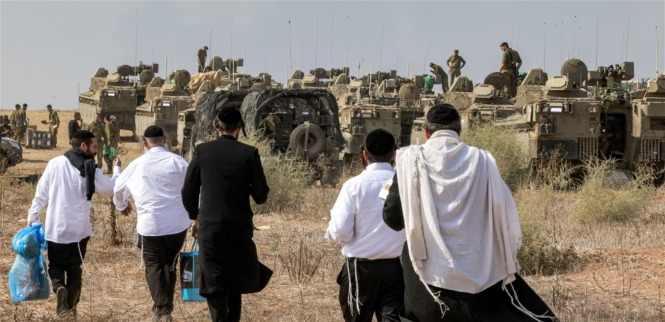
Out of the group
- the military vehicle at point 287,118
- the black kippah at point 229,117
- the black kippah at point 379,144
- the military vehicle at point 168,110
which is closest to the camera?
the black kippah at point 379,144

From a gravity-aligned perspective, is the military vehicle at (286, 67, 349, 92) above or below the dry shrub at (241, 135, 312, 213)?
above

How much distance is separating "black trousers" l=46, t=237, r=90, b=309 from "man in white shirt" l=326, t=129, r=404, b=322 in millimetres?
2919

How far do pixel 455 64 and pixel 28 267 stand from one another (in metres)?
31.0

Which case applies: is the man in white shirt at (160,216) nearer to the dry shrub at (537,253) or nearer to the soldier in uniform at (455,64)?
the dry shrub at (537,253)

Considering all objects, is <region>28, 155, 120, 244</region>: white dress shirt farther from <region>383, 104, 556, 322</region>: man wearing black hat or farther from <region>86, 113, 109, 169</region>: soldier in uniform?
<region>86, 113, 109, 169</region>: soldier in uniform

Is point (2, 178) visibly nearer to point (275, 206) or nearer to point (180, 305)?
point (275, 206)

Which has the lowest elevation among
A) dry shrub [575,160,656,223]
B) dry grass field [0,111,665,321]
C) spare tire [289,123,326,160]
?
dry grass field [0,111,665,321]

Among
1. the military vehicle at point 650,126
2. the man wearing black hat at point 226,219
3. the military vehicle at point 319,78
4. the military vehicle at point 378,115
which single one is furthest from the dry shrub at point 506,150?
the military vehicle at point 319,78

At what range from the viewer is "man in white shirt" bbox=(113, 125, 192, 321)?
30.5 ft

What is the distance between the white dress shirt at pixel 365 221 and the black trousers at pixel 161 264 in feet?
6.83

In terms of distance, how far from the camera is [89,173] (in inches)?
386

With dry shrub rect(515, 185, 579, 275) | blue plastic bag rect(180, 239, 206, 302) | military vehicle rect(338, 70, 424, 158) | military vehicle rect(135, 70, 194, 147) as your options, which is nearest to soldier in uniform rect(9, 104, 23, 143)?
military vehicle rect(135, 70, 194, 147)

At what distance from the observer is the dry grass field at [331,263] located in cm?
1043

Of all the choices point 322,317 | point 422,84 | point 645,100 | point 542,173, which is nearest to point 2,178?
→ point 542,173
